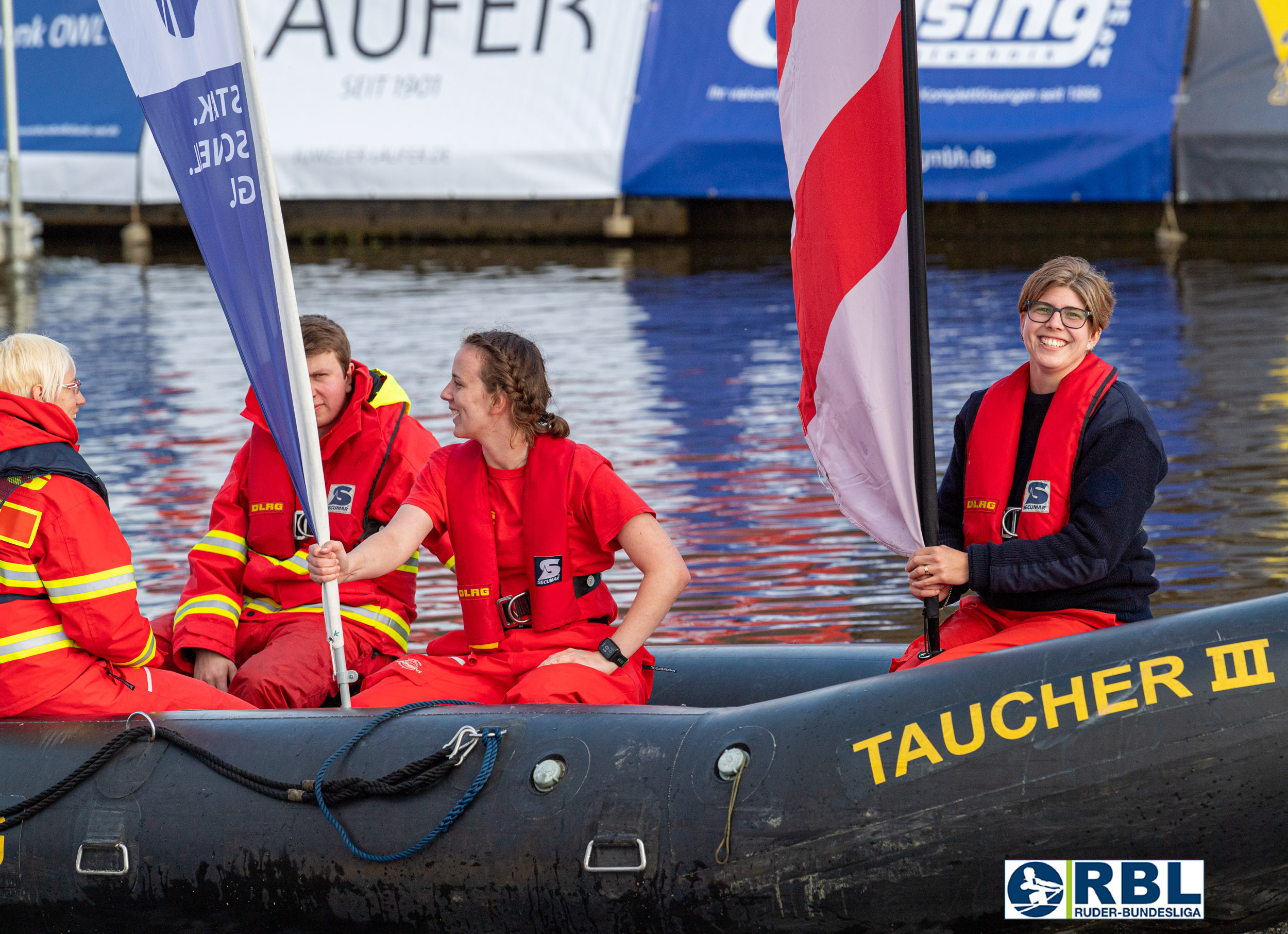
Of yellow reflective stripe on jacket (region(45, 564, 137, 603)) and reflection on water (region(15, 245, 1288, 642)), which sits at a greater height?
yellow reflective stripe on jacket (region(45, 564, 137, 603))

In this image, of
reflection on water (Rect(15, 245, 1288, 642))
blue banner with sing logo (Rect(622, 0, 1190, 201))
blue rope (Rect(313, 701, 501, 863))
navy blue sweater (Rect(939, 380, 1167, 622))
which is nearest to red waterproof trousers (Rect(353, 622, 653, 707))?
blue rope (Rect(313, 701, 501, 863))

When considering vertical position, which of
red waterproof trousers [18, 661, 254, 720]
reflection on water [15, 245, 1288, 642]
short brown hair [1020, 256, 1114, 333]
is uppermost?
short brown hair [1020, 256, 1114, 333]

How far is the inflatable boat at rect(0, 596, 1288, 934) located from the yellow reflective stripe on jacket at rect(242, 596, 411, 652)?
0.67 meters

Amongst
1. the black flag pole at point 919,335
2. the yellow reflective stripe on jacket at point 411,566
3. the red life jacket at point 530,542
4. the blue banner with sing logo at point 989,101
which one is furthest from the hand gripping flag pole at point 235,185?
the blue banner with sing logo at point 989,101

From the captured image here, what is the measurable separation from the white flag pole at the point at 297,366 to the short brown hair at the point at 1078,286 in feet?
5.07

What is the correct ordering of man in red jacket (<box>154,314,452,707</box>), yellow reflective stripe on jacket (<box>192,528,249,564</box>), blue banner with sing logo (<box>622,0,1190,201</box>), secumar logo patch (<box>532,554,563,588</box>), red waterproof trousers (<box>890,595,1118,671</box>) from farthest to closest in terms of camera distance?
1. blue banner with sing logo (<box>622,0,1190,201</box>)
2. yellow reflective stripe on jacket (<box>192,528,249,564</box>)
3. man in red jacket (<box>154,314,452,707</box>)
4. secumar logo patch (<box>532,554,563,588</box>)
5. red waterproof trousers (<box>890,595,1118,671</box>)

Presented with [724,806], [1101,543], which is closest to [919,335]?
[1101,543]

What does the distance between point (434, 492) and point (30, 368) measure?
0.87 meters

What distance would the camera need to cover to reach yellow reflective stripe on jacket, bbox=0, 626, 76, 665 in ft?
11.1

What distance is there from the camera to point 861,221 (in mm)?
3426

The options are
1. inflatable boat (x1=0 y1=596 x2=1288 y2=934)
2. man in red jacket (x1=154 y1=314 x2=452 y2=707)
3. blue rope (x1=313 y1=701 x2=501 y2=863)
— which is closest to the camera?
inflatable boat (x1=0 y1=596 x2=1288 y2=934)

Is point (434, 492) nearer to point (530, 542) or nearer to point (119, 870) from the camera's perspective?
point (530, 542)

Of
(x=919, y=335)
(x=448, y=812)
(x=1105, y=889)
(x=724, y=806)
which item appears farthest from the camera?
(x=919, y=335)

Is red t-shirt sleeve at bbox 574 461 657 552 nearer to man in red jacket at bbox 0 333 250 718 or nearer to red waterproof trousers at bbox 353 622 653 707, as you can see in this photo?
red waterproof trousers at bbox 353 622 653 707
